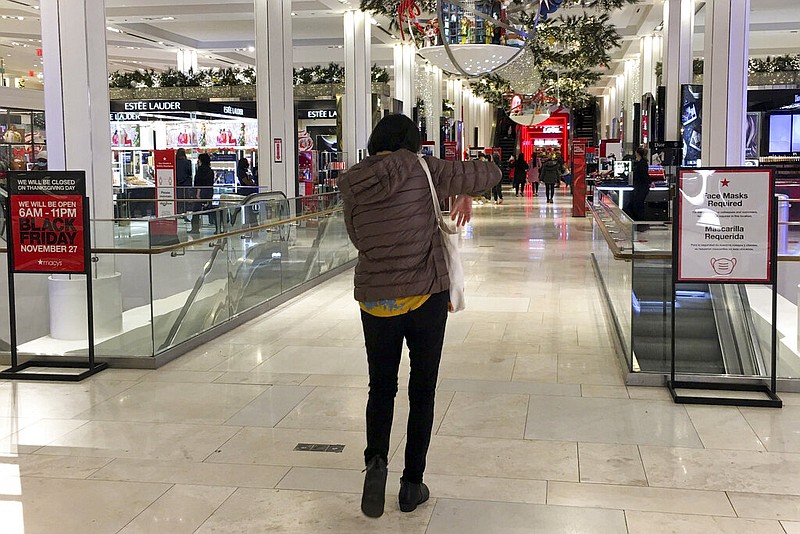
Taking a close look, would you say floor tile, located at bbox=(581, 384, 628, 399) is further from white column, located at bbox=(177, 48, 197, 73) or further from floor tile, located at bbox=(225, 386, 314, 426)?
white column, located at bbox=(177, 48, 197, 73)

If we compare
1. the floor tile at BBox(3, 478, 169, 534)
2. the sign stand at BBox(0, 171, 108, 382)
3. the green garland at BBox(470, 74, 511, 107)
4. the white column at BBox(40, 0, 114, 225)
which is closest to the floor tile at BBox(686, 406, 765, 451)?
the floor tile at BBox(3, 478, 169, 534)

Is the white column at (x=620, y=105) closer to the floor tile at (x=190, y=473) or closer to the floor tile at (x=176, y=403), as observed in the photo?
the floor tile at (x=176, y=403)

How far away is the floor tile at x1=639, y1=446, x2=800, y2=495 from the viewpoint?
3736 mm

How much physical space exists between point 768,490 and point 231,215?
16.6 feet

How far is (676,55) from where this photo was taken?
16484 millimetres

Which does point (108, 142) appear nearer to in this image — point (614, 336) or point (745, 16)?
point (614, 336)

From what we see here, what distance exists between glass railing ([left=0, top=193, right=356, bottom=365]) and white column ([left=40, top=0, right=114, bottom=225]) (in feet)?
3.95

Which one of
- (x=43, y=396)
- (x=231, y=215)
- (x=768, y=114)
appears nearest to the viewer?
(x=43, y=396)

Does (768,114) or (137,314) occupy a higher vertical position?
(768,114)

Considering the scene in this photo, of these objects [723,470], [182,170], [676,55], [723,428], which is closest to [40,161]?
[182,170]

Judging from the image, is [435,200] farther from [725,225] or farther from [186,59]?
[186,59]

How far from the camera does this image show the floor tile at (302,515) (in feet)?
11.0

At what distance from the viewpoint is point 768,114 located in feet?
57.1

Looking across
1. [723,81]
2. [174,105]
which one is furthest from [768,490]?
[174,105]
